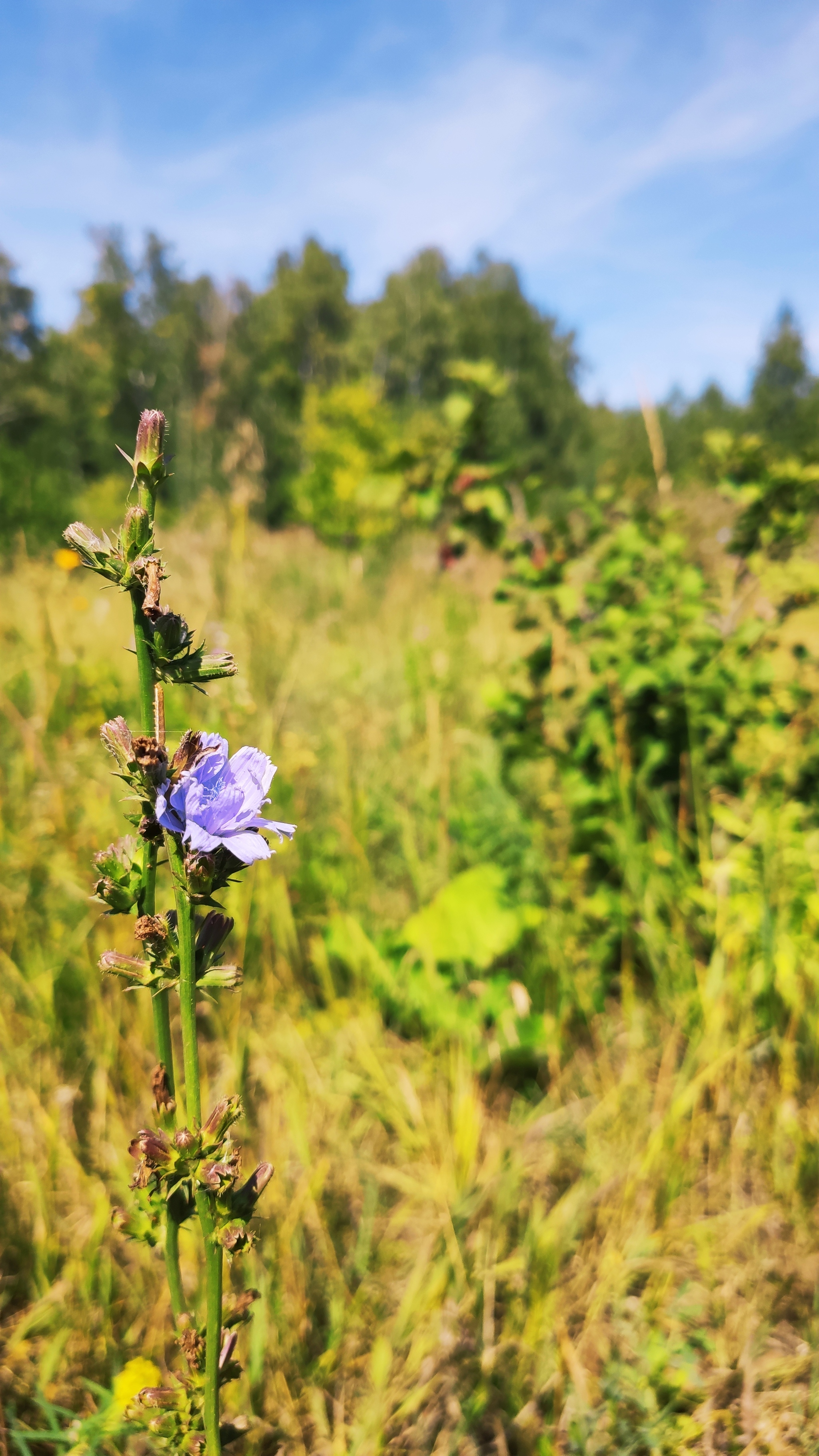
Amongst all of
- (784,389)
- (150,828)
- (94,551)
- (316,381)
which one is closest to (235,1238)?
(150,828)

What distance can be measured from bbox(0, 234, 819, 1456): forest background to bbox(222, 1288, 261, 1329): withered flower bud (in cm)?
46

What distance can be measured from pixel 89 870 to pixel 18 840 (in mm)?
311

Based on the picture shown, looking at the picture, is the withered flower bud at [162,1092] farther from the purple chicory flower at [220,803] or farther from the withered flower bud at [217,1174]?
the purple chicory flower at [220,803]

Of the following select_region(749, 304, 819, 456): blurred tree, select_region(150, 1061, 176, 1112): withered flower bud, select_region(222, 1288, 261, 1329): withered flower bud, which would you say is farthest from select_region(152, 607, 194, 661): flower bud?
select_region(749, 304, 819, 456): blurred tree

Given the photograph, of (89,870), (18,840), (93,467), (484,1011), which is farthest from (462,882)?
(93,467)

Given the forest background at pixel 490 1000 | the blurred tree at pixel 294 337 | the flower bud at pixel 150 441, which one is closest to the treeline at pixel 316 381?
the blurred tree at pixel 294 337

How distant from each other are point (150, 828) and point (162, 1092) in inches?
10.0

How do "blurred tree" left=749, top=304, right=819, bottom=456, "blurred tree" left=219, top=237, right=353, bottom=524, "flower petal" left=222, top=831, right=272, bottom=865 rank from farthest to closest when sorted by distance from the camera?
1. "blurred tree" left=749, top=304, right=819, bottom=456
2. "blurred tree" left=219, top=237, right=353, bottom=524
3. "flower petal" left=222, top=831, right=272, bottom=865

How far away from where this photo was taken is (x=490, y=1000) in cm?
210

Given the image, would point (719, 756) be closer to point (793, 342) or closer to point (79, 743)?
point (79, 743)

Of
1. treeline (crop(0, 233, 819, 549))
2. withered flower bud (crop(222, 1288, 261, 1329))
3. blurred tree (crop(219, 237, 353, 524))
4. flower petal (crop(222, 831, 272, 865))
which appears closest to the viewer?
flower petal (crop(222, 831, 272, 865))

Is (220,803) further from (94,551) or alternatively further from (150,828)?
(94,551)

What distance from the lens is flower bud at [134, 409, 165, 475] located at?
0.66 metres

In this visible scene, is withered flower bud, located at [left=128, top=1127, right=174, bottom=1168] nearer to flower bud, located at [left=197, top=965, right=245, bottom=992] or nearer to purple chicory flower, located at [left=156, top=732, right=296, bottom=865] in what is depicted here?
flower bud, located at [left=197, top=965, right=245, bottom=992]
